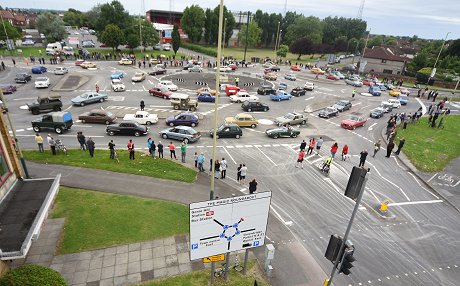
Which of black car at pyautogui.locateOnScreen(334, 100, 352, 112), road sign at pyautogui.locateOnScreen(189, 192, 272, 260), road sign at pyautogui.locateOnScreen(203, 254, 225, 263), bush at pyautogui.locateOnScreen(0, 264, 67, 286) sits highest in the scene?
road sign at pyautogui.locateOnScreen(189, 192, 272, 260)

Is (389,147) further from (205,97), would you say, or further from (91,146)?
(91,146)

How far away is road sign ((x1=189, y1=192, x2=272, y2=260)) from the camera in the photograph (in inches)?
380

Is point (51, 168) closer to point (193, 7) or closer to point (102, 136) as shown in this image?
point (102, 136)

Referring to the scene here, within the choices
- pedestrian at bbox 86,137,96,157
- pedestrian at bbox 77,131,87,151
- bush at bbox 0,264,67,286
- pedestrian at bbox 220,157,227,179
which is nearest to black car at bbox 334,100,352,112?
pedestrian at bbox 220,157,227,179

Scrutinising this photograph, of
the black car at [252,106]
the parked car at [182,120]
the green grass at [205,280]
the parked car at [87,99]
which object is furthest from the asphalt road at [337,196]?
the green grass at [205,280]

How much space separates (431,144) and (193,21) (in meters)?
89.4

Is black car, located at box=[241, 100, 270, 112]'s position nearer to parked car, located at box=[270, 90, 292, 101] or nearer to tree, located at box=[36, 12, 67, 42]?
parked car, located at box=[270, 90, 292, 101]

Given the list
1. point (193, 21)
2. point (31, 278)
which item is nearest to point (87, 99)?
point (31, 278)

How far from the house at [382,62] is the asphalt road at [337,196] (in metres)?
45.1

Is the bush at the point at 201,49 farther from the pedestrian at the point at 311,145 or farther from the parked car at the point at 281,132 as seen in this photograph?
the pedestrian at the point at 311,145

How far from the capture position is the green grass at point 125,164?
19.4 m

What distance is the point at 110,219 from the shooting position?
47.9ft

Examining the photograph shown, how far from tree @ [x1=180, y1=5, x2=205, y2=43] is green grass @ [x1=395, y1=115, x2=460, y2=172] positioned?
81742 millimetres

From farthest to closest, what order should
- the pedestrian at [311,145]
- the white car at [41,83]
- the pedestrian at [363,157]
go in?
the white car at [41,83] → the pedestrian at [311,145] → the pedestrian at [363,157]
